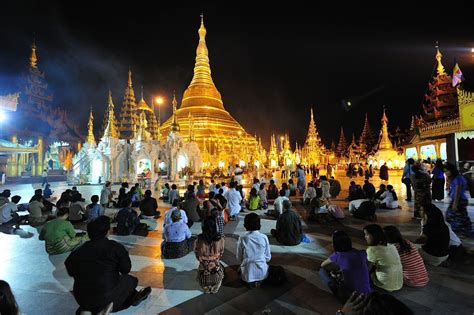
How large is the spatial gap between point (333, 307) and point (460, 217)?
15.6ft

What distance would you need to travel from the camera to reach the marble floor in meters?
3.22

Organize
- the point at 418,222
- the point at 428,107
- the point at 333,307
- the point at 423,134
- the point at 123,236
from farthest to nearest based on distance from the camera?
the point at 428,107, the point at 423,134, the point at 418,222, the point at 123,236, the point at 333,307

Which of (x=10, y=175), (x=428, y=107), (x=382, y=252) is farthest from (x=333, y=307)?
(x=428, y=107)

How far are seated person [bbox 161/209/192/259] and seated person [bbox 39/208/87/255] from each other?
205cm

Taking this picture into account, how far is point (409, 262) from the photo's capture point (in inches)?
143

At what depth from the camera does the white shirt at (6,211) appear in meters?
7.53

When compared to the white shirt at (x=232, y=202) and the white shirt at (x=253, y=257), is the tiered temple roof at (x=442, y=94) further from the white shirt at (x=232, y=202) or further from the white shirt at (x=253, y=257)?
the white shirt at (x=253, y=257)

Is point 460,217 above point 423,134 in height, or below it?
below

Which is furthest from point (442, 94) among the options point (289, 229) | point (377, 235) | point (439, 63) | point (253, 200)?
point (377, 235)

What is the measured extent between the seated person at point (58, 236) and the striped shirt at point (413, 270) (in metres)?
6.12

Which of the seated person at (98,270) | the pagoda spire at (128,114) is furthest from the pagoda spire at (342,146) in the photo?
the seated person at (98,270)

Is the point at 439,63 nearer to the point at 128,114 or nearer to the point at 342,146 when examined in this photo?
the point at 342,146

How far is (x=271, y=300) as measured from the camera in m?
3.41

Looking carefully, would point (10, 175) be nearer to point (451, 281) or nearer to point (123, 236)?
point (123, 236)
